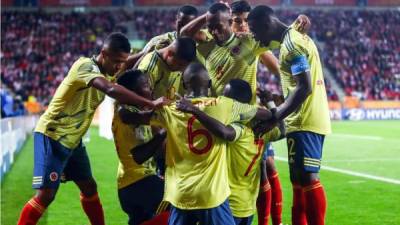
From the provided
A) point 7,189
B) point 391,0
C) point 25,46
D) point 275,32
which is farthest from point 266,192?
point 391,0

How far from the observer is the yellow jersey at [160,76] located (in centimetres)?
612

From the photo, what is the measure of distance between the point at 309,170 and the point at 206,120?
6.80ft

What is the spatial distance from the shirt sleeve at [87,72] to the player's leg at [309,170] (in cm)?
188

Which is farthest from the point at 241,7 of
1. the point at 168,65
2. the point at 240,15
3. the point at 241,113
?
the point at 241,113

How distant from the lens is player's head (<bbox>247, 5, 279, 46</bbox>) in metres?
5.96

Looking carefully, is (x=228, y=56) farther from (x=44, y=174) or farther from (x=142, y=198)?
(x=44, y=174)

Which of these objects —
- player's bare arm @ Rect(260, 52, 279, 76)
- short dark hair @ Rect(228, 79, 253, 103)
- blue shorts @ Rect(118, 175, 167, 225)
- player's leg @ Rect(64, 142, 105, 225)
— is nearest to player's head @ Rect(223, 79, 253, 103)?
short dark hair @ Rect(228, 79, 253, 103)

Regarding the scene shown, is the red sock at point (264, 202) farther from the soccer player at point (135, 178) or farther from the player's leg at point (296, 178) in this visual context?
the soccer player at point (135, 178)

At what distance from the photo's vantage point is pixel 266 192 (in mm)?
6730

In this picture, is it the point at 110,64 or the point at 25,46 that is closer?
the point at 110,64

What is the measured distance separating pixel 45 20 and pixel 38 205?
40024 mm

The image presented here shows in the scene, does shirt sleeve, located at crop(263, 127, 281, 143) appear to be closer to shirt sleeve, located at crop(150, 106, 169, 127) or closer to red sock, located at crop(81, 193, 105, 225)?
shirt sleeve, located at crop(150, 106, 169, 127)

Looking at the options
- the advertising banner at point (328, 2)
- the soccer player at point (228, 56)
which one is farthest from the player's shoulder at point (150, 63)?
the advertising banner at point (328, 2)

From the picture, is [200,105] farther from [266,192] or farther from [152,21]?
[152,21]
